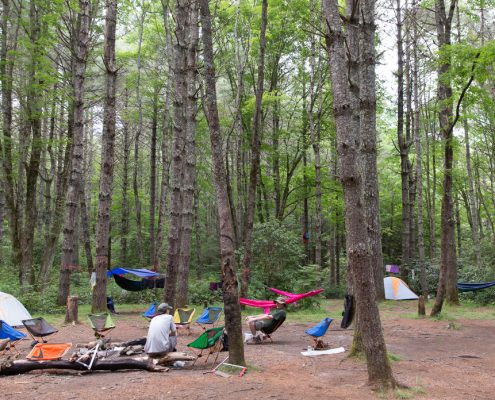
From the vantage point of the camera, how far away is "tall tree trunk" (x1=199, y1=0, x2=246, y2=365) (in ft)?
16.8

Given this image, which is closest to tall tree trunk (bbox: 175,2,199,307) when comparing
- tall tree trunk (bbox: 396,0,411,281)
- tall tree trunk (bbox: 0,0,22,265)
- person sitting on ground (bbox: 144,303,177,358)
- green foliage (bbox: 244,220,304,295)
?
person sitting on ground (bbox: 144,303,177,358)

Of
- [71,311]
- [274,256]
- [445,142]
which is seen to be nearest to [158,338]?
[71,311]

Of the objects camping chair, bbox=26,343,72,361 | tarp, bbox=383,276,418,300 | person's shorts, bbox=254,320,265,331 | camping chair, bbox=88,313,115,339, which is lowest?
tarp, bbox=383,276,418,300

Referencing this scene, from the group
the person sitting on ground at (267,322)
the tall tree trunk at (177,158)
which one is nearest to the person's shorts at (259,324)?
the person sitting on ground at (267,322)

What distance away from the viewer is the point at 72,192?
10.1 m

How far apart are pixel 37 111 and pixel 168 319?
321 inches

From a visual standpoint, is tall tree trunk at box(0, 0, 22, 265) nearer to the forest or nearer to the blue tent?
the forest

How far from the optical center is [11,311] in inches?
A: 332

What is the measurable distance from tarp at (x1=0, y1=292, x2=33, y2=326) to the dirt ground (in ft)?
4.48

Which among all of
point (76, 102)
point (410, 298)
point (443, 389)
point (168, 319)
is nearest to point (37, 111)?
point (76, 102)

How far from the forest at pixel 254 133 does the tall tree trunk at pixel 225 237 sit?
0.06ft

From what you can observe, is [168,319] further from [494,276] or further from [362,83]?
[494,276]

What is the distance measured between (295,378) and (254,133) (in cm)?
697

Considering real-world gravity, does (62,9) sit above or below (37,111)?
above
